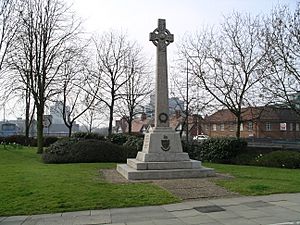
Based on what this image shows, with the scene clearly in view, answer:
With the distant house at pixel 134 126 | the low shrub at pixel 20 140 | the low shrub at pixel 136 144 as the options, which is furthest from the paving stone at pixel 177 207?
the low shrub at pixel 20 140

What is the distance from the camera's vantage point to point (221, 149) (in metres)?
23.2

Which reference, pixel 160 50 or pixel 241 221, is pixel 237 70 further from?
pixel 241 221

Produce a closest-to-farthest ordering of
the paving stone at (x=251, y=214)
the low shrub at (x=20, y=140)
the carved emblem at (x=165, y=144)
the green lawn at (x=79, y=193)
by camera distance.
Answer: the paving stone at (x=251, y=214), the green lawn at (x=79, y=193), the carved emblem at (x=165, y=144), the low shrub at (x=20, y=140)

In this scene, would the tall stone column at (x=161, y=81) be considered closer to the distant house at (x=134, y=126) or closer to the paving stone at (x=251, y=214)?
the paving stone at (x=251, y=214)

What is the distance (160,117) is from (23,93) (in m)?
19.4

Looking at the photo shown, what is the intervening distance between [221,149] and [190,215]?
52.2 feet

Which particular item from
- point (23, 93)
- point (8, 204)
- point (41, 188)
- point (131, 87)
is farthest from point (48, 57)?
point (8, 204)

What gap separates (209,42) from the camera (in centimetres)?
3080

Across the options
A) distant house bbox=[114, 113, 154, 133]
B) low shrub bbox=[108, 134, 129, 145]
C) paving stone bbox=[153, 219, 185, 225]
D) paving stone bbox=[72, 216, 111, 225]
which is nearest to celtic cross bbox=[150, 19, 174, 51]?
paving stone bbox=[72, 216, 111, 225]

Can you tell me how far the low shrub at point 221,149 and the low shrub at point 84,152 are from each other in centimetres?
495

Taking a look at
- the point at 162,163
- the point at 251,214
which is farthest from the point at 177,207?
the point at 162,163

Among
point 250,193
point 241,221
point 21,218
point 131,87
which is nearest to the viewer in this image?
point 241,221

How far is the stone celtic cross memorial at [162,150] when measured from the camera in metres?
13.7

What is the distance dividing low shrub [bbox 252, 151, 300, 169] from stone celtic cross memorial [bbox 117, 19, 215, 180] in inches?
279
